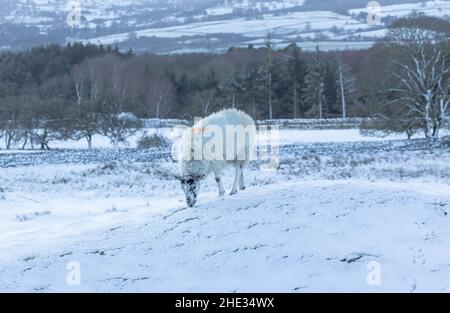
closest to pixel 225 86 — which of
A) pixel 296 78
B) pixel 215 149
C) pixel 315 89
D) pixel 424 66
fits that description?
pixel 296 78

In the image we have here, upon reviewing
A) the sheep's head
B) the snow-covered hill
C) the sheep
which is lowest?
the sheep's head

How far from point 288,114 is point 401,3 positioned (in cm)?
8884

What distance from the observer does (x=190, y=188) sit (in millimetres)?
12195

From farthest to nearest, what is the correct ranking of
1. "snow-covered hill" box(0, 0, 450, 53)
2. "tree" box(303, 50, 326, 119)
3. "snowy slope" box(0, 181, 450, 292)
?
"snow-covered hill" box(0, 0, 450, 53)
"tree" box(303, 50, 326, 119)
"snowy slope" box(0, 181, 450, 292)

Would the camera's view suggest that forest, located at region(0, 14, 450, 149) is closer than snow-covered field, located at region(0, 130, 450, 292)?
No

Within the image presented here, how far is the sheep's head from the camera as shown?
12.1 m

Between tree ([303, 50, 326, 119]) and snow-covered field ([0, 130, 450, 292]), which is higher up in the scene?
snow-covered field ([0, 130, 450, 292])

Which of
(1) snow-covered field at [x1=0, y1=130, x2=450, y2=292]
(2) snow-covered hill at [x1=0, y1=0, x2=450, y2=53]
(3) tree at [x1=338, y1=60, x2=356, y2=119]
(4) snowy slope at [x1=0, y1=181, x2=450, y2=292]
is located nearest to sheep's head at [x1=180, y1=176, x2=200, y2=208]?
(1) snow-covered field at [x1=0, y1=130, x2=450, y2=292]

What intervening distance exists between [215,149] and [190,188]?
987 millimetres

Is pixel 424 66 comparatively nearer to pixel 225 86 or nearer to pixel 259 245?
pixel 225 86

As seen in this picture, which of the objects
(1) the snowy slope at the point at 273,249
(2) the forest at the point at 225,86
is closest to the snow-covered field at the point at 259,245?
(1) the snowy slope at the point at 273,249

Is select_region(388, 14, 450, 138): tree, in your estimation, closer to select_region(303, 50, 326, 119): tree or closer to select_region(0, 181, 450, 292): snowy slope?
select_region(303, 50, 326, 119): tree
